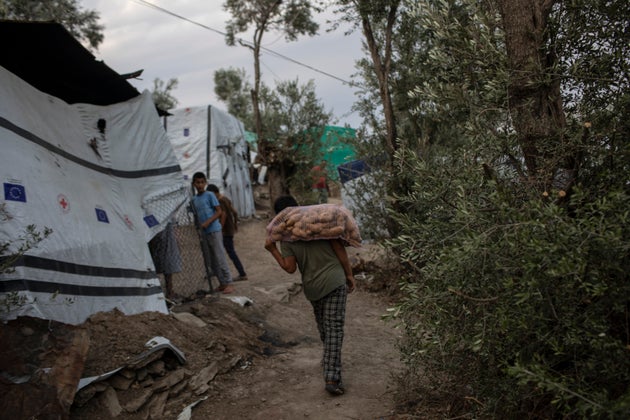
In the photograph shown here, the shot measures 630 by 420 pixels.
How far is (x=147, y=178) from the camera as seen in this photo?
739cm

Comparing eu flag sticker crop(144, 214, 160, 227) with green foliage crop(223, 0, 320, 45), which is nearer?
eu flag sticker crop(144, 214, 160, 227)

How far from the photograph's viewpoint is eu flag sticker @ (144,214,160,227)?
6995mm

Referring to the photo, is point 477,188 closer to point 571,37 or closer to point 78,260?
point 571,37

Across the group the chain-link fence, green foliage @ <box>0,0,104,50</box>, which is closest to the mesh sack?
the chain-link fence

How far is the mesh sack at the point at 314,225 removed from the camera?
4.56 meters

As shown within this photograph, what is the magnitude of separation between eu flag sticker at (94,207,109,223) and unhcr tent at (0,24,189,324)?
2cm

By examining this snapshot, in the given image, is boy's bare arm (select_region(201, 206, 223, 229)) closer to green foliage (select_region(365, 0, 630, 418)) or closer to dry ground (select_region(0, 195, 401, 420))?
dry ground (select_region(0, 195, 401, 420))

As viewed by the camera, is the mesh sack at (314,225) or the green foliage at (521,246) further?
the mesh sack at (314,225)

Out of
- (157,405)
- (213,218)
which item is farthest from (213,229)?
(157,405)

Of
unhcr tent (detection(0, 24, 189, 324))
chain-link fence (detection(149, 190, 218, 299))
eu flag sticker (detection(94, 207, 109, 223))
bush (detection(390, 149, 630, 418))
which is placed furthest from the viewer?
chain-link fence (detection(149, 190, 218, 299))

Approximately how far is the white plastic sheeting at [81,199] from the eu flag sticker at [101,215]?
2 centimetres

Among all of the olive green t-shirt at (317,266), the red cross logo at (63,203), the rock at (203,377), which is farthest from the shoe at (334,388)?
the red cross logo at (63,203)

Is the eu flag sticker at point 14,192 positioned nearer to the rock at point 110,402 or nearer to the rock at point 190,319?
the rock at point 110,402

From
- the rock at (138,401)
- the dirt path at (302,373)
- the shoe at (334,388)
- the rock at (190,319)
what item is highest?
the rock at (190,319)
